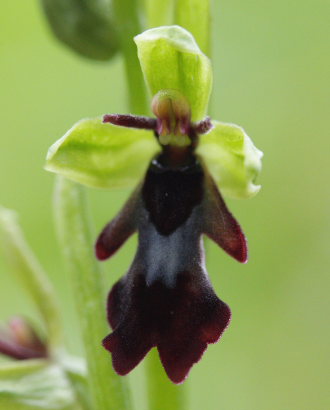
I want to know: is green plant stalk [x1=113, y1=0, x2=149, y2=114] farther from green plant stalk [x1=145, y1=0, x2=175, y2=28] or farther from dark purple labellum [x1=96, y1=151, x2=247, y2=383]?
dark purple labellum [x1=96, y1=151, x2=247, y2=383]

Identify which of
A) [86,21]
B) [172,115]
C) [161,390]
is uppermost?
[86,21]

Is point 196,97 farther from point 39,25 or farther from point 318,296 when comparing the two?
point 39,25

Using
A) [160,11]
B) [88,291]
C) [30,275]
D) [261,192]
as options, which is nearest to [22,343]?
[30,275]

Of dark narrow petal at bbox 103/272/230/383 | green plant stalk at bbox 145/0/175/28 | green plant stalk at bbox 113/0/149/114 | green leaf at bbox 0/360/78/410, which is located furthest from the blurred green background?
dark narrow petal at bbox 103/272/230/383

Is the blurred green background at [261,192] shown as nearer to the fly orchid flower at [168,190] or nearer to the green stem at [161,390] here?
the green stem at [161,390]

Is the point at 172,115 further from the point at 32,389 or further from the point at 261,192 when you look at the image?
the point at 261,192
